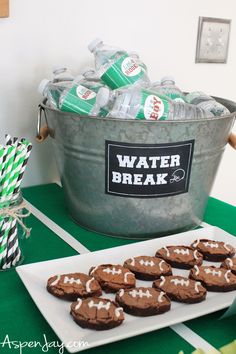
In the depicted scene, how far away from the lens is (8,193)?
68 centimetres

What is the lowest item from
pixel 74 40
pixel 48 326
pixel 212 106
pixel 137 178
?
pixel 48 326

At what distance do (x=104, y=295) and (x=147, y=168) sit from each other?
246mm

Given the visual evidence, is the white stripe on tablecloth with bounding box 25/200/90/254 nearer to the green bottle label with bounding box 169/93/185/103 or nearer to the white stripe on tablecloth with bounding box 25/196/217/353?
the white stripe on tablecloth with bounding box 25/196/217/353

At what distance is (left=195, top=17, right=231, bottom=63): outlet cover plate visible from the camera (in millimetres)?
1401

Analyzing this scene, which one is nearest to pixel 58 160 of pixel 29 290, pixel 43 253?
pixel 43 253

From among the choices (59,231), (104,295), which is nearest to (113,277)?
(104,295)

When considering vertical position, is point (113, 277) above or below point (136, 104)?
below

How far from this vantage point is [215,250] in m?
0.76

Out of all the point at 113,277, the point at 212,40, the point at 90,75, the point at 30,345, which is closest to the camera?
the point at 30,345

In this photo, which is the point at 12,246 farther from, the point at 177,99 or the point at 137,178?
the point at 177,99

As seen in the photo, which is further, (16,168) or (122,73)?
(122,73)

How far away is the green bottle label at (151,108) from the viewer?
0.77 m

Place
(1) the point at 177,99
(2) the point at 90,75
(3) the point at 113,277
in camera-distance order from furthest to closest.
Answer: (2) the point at 90,75 < (1) the point at 177,99 < (3) the point at 113,277

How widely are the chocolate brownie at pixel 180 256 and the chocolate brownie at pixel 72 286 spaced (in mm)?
151
